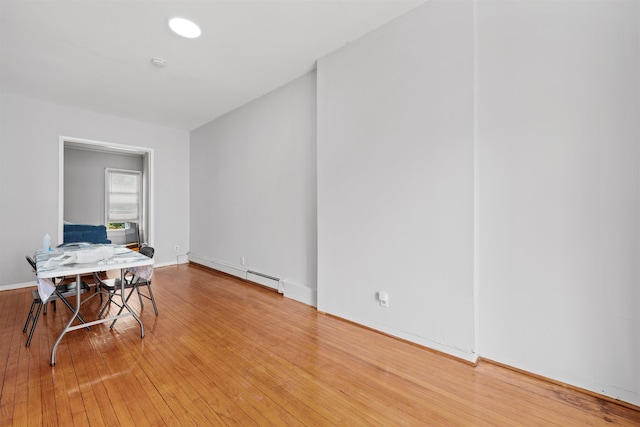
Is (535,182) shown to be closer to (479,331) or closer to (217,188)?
(479,331)

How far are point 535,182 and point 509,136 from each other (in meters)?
0.38

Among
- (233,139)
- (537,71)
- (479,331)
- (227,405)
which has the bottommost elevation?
(227,405)

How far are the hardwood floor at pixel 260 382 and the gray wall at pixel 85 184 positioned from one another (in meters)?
5.12

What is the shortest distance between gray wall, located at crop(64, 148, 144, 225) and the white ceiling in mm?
3407

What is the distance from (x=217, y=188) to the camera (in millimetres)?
5297

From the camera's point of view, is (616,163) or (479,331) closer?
(616,163)

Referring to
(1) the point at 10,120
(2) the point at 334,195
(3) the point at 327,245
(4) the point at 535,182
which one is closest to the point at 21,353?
(3) the point at 327,245

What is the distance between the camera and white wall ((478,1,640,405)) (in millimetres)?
1688

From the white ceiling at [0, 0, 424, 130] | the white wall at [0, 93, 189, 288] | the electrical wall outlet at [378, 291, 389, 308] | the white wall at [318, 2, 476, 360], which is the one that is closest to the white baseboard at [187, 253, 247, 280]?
the white wall at [318, 2, 476, 360]

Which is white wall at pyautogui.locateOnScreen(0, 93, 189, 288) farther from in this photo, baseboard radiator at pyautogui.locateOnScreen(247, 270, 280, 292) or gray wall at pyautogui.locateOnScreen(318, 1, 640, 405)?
gray wall at pyautogui.locateOnScreen(318, 1, 640, 405)

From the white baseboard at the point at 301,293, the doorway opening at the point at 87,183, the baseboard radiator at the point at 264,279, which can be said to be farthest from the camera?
the doorway opening at the point at 87,183

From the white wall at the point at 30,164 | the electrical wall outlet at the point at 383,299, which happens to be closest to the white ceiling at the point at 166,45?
the white wall at the point at 30,164

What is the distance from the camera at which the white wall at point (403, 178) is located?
2203 mm

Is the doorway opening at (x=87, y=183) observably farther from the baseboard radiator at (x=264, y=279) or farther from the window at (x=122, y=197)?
the baseboard radiator at (x=264, y=279)
